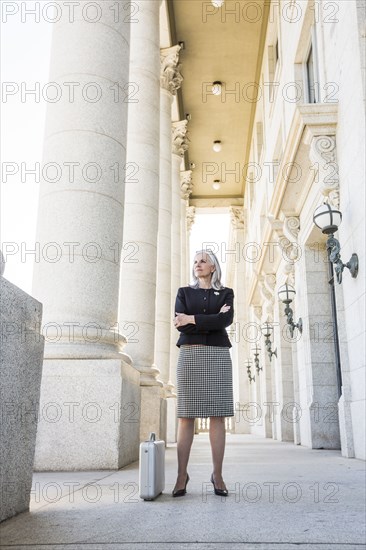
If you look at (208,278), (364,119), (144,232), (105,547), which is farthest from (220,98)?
(105,547)

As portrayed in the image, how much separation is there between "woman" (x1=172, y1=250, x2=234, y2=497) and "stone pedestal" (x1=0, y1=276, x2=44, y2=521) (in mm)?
1604

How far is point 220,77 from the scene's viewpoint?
30.6m

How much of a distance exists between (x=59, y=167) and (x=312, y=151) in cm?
606

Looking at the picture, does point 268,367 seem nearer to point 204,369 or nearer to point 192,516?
point 204,369

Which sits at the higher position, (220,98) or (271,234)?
(220,98)

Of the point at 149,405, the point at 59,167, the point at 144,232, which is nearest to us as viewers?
the point at 59,167

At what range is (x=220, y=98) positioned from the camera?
3212cm

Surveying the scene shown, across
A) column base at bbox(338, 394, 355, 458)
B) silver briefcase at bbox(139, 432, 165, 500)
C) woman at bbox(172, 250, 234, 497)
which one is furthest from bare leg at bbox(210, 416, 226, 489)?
column base at bbox(338, 394, 355, 458)

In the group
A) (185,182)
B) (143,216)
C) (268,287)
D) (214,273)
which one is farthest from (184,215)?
(214,273)

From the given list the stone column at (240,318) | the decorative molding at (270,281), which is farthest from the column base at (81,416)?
the stone column at (240,318)

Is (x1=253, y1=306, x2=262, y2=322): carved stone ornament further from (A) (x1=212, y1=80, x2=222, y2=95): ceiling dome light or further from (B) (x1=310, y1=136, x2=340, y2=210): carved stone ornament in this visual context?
(B) (x1=310, y1=136, x2=340, y2=210): carved stone ornament

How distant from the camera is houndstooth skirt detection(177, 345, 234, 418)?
6.03 metres

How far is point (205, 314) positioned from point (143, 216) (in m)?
10.3

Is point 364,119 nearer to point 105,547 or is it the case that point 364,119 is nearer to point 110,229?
point 110,229
